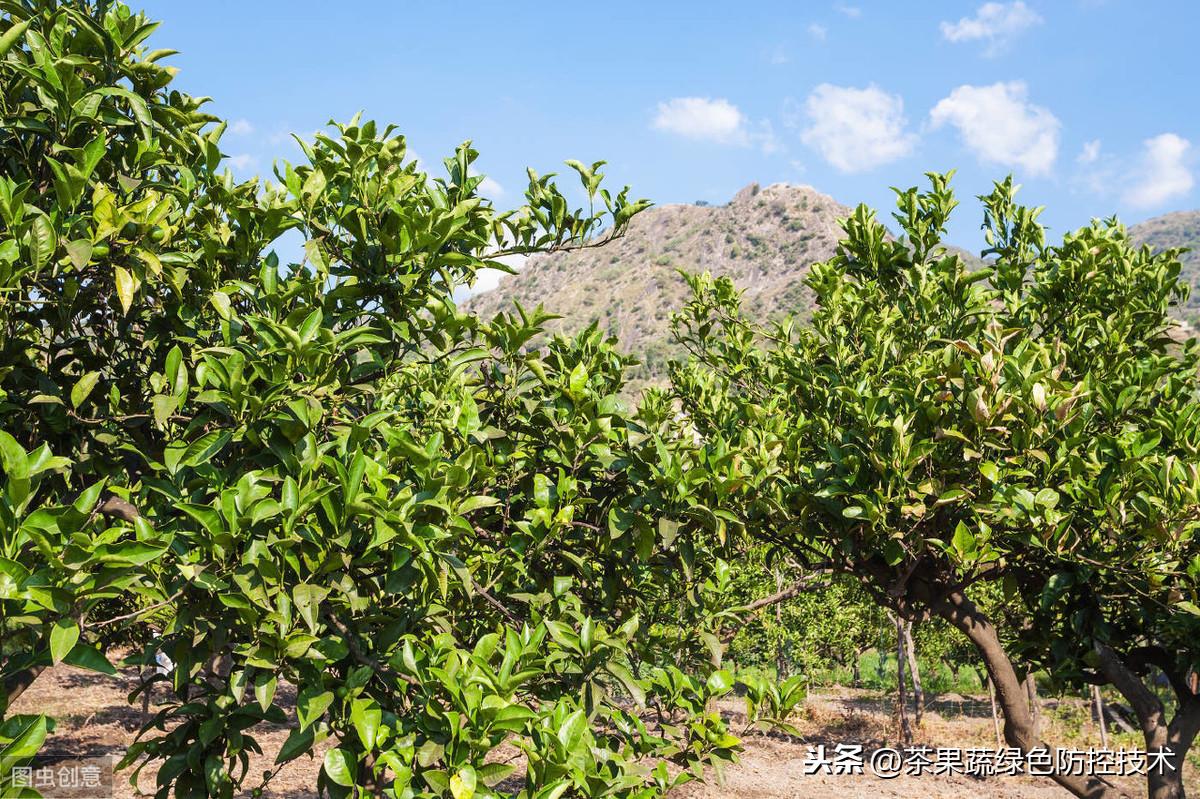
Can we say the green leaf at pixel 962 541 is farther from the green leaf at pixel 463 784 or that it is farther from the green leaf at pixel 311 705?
the green leaf at pixel 311 705

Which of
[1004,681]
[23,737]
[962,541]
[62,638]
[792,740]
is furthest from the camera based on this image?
[792,740]

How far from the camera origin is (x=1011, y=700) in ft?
13.9

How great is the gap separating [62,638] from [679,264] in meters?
116

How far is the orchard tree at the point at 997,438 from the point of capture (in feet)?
10.8

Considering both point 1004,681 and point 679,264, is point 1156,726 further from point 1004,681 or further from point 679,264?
point 679,264

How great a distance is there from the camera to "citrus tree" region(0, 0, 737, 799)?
2076 mm

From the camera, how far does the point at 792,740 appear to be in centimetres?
Answer: 1552

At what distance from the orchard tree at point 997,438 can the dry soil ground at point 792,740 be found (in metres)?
6.70

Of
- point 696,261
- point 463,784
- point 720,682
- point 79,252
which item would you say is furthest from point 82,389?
point 696,261

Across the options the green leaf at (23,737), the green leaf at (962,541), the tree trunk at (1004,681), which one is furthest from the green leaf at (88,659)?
the tree trunk at (1004,681)

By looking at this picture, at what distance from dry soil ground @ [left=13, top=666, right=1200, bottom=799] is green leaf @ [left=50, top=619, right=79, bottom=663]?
843 centimetres

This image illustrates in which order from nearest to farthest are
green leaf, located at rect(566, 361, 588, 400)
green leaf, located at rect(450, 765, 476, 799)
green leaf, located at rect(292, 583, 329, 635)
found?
green leaf, located at rect(450, 765, 476, 799) < green leaf, located at rect(292, 583, 329, 635) < green leaf, located at rect(566, 361, 588, 400)

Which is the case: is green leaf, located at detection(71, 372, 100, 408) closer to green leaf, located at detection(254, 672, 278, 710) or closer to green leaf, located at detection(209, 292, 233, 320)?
green leaf, located at detection(209, 292, 233, 320)

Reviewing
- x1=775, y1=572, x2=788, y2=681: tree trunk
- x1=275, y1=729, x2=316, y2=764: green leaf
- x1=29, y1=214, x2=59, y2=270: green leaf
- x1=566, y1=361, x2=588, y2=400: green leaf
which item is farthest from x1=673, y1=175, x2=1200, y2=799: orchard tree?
x1=775, y1=572, x2=788, y2=681: tree trunk
